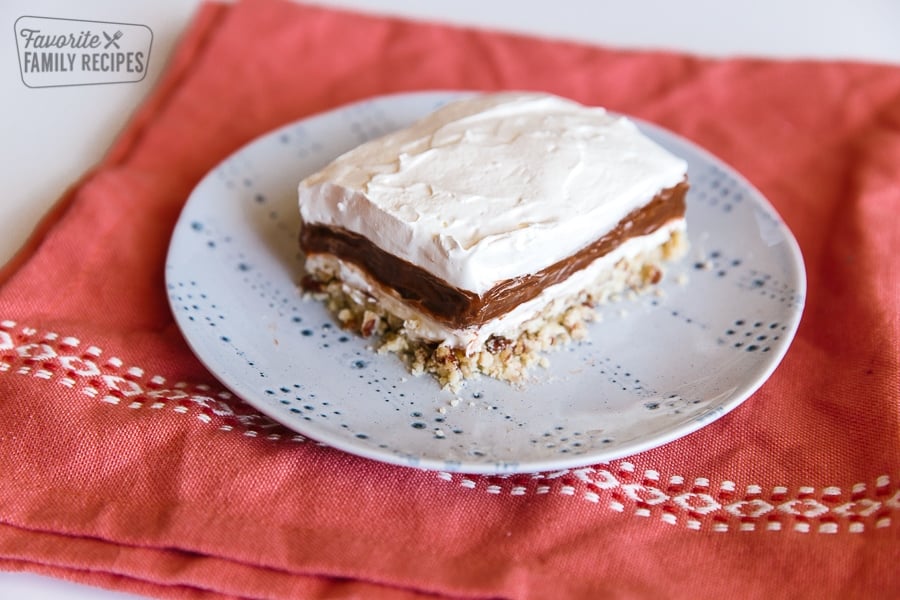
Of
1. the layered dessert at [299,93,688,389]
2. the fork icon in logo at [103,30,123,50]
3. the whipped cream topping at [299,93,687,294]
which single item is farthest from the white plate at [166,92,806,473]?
the fork icon in logo at [103,30,123,50]

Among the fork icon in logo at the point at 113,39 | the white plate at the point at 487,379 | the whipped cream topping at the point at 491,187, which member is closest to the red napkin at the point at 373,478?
the white plate at the point at 487,379

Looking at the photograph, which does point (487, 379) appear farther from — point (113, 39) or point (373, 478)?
point (113, 39)

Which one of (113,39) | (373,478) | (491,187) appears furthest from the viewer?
(113,39)

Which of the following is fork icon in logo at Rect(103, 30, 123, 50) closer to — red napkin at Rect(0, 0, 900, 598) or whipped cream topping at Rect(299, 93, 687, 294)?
red napkin at Rect(0, 0, 900, 598)

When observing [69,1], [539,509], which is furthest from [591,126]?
[69,1]

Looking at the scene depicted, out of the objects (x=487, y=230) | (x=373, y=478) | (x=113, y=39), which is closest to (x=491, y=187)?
(x=487, y=230)

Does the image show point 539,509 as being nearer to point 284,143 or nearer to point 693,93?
point 284,143
